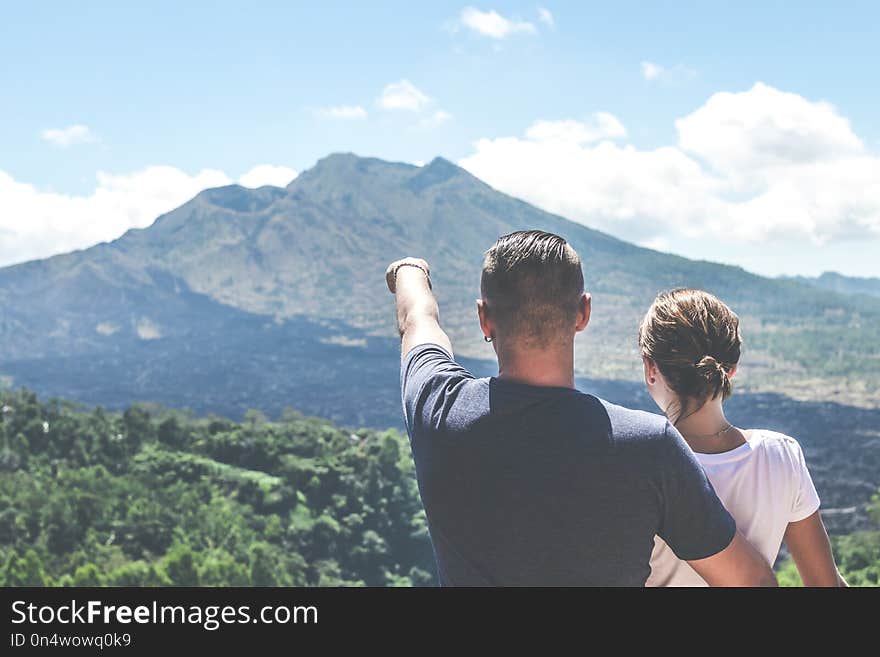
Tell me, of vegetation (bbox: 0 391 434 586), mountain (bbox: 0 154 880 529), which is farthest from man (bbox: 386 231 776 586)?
mountain (bbox: 0 154 880 529)

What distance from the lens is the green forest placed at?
3503cm

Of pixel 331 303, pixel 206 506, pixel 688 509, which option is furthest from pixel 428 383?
pixel 331 303

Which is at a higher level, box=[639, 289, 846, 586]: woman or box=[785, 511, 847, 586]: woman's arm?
box=[639, 289, 846, 586]: woman

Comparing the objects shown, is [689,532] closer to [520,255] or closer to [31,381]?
[520,255]

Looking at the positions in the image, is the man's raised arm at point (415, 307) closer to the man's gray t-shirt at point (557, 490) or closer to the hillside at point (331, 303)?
the man's gray t-shirt at point (557, 490)

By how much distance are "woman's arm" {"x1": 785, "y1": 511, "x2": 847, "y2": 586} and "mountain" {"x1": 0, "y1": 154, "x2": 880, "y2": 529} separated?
197ft

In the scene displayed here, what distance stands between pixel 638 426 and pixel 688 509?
0.17 metres

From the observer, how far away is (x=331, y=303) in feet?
553

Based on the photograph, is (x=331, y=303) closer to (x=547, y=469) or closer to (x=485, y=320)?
(x=485, y=320)

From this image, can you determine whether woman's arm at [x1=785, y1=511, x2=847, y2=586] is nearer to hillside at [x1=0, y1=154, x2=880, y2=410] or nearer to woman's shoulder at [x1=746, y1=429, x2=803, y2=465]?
woman's shoulder at [x1=746, y1=429, x2=803, y2=465]

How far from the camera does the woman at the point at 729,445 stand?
1707mm

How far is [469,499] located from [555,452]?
168 mm
